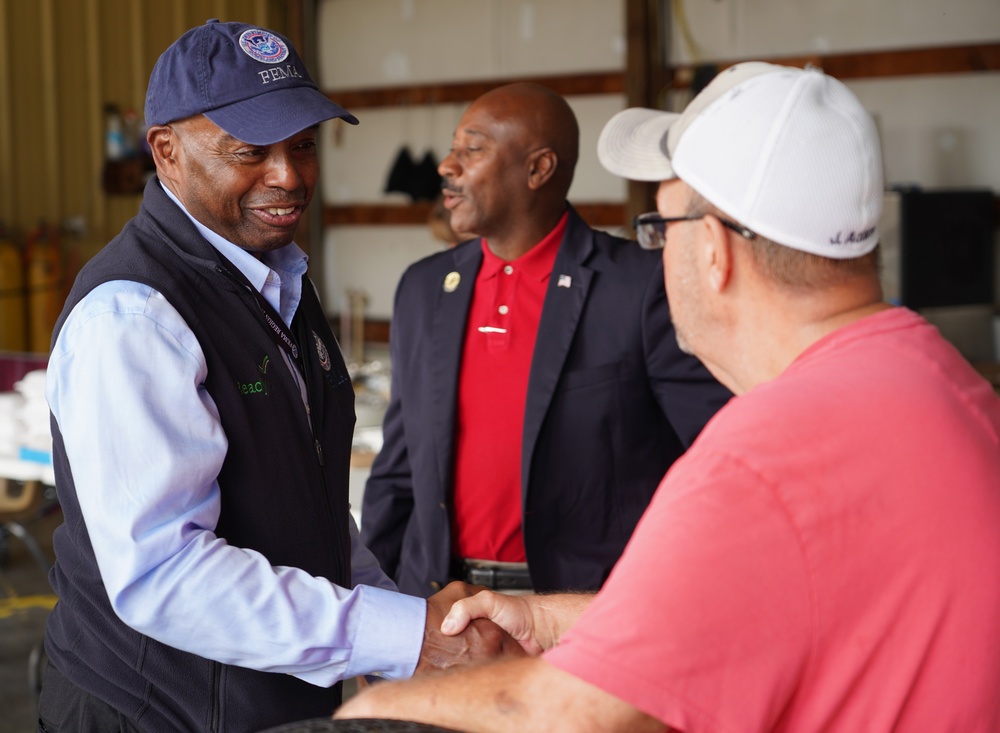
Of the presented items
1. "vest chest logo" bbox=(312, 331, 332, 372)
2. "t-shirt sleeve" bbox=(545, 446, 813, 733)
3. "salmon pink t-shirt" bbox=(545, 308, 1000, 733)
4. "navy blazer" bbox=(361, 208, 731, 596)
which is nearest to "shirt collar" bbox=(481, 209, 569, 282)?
"navy blazer" bbox=(361, 208, 731, 596)

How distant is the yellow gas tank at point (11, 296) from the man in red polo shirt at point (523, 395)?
675 cm

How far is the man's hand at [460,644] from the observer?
1637 millimetres

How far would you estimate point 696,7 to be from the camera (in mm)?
9148

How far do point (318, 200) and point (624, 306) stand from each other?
9195mm

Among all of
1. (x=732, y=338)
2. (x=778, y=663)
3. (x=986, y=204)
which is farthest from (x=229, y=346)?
(x=986, y=204)

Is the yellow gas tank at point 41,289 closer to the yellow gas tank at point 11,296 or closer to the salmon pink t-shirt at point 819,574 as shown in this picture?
the yellow gas tank at point 11,296

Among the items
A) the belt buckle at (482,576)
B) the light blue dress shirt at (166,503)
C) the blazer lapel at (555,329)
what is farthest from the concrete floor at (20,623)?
the light blue dress shirt at (166,503)

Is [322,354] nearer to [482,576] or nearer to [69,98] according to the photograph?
[482,576]

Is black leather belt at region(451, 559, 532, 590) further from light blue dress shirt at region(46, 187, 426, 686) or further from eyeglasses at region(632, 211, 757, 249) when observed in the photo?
eyeglasses at region(632, 211, 757, 249)

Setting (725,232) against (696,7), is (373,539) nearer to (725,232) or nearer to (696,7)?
(725,232)

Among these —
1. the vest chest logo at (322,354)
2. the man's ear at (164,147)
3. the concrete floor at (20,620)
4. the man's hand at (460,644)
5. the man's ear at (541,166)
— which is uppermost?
the man's ear at (164,147)

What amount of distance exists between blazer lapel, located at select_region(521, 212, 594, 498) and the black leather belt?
0.24 meters

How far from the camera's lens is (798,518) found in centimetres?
102

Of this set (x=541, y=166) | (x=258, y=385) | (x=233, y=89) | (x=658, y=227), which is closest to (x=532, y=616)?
(x=258, y=385)
